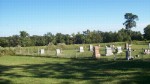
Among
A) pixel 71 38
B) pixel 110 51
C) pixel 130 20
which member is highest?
pixel 130 20

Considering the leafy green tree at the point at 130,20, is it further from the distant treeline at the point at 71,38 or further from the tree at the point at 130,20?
the distant treeline at the point at 71,38

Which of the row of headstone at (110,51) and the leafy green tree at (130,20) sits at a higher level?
the leafy green tree at (130,20)

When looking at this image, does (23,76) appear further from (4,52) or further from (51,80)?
(4,52)

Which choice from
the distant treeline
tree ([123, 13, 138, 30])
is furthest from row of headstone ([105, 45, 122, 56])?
tree ([123, 13, 138, 30])

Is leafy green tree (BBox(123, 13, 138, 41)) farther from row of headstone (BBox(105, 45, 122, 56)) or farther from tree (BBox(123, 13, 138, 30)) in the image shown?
row of headstone (BBox(105, 45, 122, 56))

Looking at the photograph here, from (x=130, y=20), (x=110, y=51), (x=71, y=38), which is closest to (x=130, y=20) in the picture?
(x=130, y=20)

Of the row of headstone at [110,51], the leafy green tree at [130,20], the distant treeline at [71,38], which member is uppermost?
the leafy green tree at [130,20]

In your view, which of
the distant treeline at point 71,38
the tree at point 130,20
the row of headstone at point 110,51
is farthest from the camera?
the tree at point 130,20

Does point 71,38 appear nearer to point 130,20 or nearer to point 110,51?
point 130,20

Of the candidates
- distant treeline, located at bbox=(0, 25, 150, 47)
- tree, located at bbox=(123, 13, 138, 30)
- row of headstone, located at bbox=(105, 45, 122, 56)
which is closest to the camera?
row of headstone, located at bbox=(105, 45, 122, 56)

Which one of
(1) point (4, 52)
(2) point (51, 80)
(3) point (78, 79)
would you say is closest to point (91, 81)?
(3) point (78, 79)

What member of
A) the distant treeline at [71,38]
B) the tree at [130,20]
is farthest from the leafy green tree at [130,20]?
the distant treeline at [71,38]

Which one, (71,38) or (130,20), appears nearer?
(71,38)

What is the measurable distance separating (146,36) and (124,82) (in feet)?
286
